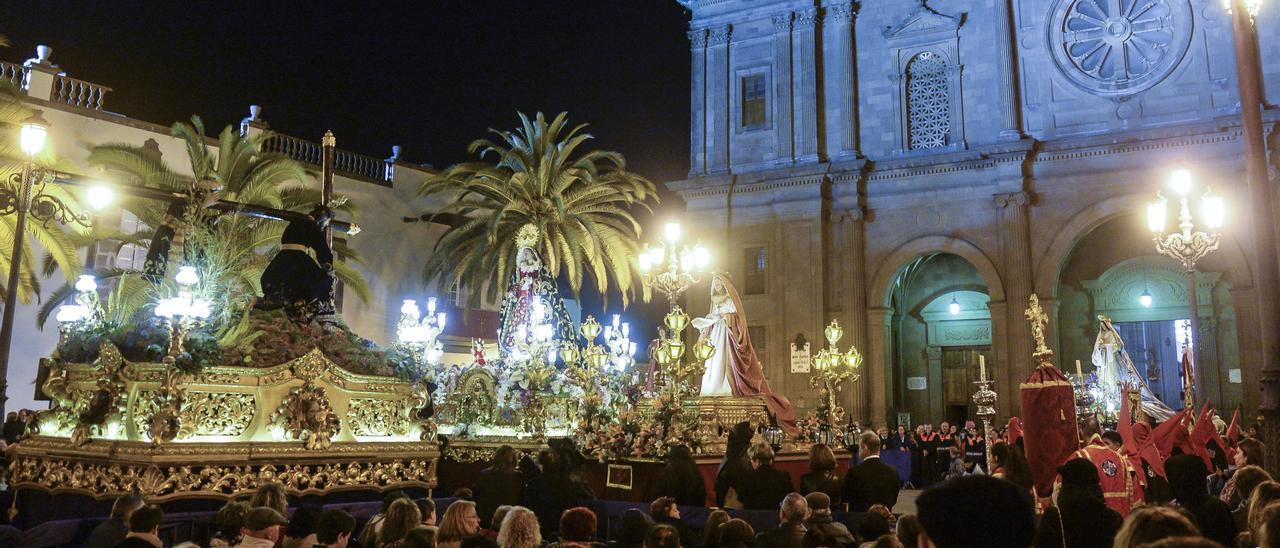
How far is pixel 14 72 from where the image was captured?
957 inches

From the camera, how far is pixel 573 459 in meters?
10.4

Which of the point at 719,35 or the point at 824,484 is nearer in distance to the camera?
the point at 824,484

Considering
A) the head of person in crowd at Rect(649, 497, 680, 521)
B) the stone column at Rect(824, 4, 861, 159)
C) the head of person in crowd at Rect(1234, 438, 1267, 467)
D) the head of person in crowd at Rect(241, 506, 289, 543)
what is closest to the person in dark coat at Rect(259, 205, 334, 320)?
the head of person in crowd at Rect(241, 506, 289, 543)

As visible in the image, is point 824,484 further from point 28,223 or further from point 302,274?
point 28,223

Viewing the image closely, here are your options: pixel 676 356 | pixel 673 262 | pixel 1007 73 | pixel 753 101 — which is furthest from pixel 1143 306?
pixel 676 356

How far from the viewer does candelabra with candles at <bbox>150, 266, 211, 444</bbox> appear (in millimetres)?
7867

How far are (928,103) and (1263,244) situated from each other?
66.0 feet

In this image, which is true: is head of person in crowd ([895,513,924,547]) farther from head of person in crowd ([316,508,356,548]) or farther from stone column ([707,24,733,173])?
stone column ([707,24,733,173])

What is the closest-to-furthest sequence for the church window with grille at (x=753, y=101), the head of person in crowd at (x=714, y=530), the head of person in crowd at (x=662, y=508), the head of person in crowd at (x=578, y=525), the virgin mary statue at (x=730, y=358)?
the head of person in crowd at (x=578, y=525), the head of person in crowd at (x=714, y=530), the head of person in crowd at (x=662, y=508), the virgin mary statue at (x=730, y=358), the church window with grille at (x=753, y=101)

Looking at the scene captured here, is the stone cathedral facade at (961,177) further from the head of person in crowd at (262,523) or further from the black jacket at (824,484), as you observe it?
the head of person in crowd at (262,523)

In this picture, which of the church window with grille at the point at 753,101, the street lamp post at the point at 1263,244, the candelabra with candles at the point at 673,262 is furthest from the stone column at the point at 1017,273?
the candelabra with candles at the point at 673,262

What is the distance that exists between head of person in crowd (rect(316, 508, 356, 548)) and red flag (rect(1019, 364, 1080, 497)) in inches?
254

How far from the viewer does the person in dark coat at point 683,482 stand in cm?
1039

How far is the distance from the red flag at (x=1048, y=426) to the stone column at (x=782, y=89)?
22.4 metres
